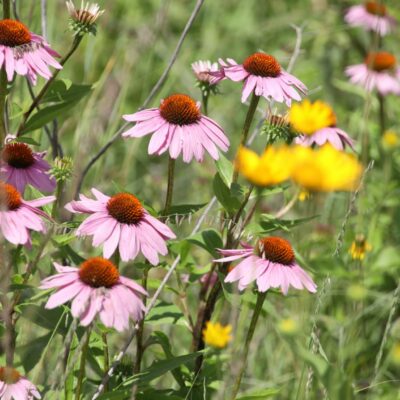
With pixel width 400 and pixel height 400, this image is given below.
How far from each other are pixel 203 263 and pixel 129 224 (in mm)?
846

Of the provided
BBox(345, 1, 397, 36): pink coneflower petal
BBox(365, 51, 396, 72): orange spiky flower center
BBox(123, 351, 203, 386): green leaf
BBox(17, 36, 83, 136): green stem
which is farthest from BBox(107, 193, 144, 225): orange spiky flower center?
Answer: BBox(345, 1, 397, 36): pink coneflower petal

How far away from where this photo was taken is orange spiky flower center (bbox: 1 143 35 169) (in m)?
1.24

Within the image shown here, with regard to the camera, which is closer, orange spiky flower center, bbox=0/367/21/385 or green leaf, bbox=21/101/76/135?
orange spiky flower center, bbox=0/367/21/385

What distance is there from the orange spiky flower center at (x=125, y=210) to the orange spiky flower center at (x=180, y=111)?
0.53 ft

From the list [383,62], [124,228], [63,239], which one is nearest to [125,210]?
[124,228]

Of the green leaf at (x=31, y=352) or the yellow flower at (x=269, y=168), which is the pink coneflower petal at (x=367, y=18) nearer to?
the green leaf at (x=31, y=352)

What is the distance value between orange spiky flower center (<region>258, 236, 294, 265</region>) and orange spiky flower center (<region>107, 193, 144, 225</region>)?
0.19 m

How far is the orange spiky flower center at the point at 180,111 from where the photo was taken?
3.93ft

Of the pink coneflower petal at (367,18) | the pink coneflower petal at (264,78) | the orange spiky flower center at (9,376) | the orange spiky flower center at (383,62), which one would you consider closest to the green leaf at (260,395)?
the orange spiky flower center at (9,376)

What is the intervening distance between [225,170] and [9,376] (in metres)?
0.49

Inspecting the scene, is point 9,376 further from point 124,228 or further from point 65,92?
point 65,92

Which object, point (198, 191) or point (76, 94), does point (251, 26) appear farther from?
point (76, 94)

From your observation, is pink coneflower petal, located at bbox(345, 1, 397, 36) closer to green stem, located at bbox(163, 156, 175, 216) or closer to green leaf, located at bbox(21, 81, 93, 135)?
green leaf, located at bbox(21, 81, 93, 135)

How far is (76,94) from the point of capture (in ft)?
4.65
